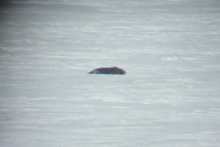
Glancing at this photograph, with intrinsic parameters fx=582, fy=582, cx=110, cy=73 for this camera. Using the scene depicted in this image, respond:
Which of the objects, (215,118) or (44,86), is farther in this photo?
(44,86)

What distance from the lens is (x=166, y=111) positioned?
4.79 meters

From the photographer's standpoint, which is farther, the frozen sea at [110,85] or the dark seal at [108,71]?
the dark seal at [108,71]

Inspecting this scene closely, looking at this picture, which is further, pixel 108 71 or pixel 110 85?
pixel 108 71

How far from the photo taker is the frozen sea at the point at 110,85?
3.94 m

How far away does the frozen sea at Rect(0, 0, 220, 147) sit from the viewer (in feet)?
12.9

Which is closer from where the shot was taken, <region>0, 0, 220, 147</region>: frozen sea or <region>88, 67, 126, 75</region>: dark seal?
<region>0, 0, 220, 147</region>: frozen sea

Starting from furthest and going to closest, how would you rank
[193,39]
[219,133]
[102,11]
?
[102,11] < [193,39] < [219,133]

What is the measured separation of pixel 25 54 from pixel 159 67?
2287 mm

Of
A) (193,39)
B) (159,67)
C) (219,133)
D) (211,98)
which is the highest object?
(219,133)

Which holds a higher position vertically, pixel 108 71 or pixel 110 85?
pixel 110 85

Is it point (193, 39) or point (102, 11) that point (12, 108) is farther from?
point (102, 11)

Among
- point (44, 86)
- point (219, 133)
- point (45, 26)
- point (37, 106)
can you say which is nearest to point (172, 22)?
point (45, 26)

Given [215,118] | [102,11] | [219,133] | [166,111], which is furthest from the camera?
[102,11]

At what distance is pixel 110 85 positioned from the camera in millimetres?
6285
